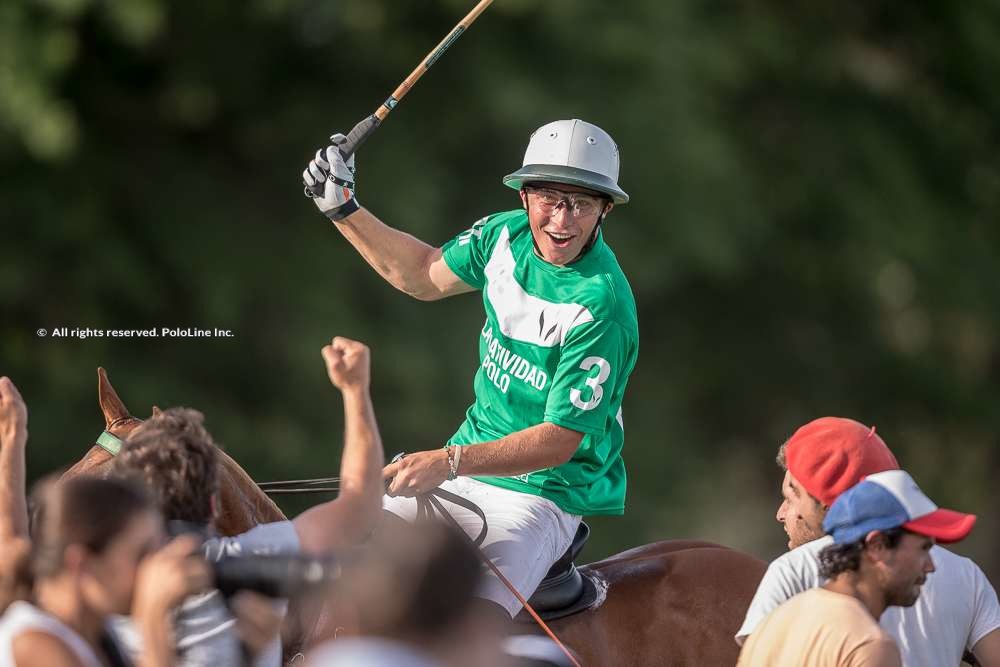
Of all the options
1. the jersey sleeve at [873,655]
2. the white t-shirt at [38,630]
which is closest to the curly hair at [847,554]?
the jersey sleeve at [873,655]

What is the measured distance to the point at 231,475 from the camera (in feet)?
16.7

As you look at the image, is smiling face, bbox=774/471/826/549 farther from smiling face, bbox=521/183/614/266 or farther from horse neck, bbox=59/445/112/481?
horse neck, bbox=59/445/112/481

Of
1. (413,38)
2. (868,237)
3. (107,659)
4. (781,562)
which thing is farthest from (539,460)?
(868,237)

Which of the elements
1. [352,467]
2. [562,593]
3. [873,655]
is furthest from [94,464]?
[873,655]

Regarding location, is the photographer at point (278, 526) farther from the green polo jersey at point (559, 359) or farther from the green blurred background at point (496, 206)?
the green blurred background at point (496, 206)

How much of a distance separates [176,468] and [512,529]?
1.57 m

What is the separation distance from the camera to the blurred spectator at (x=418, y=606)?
2.88m

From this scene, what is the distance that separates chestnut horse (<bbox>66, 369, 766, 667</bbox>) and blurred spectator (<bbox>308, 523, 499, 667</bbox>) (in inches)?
89.1

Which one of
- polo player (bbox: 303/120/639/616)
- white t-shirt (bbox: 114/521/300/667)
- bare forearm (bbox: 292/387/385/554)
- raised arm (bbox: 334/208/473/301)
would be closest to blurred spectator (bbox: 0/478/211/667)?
white t-shirt (bbox: 114/521/300/667)

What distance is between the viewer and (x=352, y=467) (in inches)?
161

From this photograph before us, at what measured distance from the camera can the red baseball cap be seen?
4871mm

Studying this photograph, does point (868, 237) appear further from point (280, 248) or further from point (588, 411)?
point (588, 411)

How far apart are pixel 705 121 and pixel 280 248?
4.34 meters

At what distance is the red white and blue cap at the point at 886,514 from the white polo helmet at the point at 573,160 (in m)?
1.74
